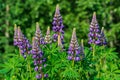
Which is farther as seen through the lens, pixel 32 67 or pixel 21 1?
pixel 21 1

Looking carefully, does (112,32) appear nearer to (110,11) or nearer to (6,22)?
(110,11)

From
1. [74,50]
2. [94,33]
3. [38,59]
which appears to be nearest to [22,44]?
[38,59]

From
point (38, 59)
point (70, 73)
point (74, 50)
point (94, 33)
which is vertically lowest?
point (70, 73)

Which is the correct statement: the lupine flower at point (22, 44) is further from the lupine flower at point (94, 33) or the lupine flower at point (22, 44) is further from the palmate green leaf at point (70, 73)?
the lupine flower at point (94, 33)

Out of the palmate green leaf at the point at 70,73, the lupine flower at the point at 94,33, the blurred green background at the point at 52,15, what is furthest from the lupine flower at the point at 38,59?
the blurred green background at the point at 52,15

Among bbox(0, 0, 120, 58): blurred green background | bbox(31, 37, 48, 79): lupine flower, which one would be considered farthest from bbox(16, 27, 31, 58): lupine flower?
bbox(0, 0, 120, 58): blurred green background

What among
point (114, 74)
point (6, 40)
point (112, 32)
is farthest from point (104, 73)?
point (6, 40)

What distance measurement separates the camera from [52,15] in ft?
43.5

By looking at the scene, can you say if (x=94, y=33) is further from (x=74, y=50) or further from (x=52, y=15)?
(x=52, y=15)

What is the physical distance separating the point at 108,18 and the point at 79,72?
7983 mm

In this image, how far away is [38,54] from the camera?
4.96m

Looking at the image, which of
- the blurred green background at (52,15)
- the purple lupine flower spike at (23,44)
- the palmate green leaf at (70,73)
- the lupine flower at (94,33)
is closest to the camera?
the palmate green leaf at (70,73)

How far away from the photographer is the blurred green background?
12.8 meters

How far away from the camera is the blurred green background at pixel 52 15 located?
42.1 ft
